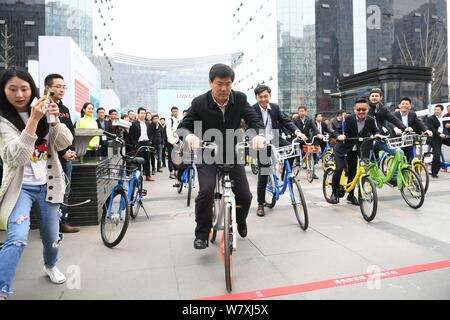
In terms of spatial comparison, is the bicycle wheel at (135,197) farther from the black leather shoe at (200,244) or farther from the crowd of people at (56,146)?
the black leather shoe at (200,244)

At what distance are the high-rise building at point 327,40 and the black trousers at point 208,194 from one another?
4140cm

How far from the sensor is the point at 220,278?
3049mm

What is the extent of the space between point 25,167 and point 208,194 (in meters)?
1.52

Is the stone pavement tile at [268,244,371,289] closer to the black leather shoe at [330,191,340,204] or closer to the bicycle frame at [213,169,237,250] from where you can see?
the bicycle frame at [213,169,237,250]

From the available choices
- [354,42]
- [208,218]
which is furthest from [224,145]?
[354,42]

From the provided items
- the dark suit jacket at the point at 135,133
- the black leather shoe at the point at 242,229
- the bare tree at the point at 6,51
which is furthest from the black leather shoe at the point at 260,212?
the bare tree at the point at 6,51

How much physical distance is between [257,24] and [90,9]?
2730 cm

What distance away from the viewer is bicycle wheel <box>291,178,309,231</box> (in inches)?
172

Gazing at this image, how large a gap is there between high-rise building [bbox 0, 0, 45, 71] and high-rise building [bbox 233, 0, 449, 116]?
27.8 metres

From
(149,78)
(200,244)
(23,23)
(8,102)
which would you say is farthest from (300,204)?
(149,78)

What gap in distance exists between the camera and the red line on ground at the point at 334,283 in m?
2.70

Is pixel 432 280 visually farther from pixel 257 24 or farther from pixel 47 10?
pixel 257 24

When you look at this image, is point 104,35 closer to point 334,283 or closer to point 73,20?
point 73,20

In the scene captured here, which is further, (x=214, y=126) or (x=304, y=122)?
(x=304, y=122)
